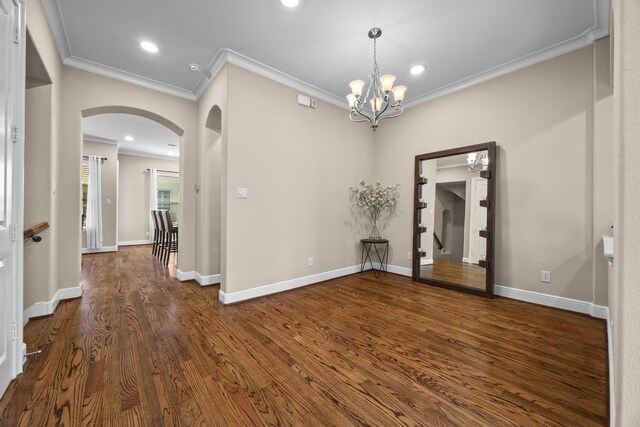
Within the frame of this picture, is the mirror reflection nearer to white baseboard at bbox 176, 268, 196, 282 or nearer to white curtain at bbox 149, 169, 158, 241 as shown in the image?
white baseboard at bbox 176, 268, 196, 282

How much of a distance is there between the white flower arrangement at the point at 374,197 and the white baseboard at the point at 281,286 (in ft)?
3.44

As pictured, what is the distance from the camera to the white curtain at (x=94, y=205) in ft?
19.7

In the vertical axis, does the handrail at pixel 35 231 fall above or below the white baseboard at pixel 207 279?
above

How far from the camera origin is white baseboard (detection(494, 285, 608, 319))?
2445 millimetres

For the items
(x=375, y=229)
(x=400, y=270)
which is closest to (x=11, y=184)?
(x=375, y=229)

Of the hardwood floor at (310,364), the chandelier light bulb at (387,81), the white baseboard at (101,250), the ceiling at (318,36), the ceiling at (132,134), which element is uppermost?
the ceiling at (318,36)

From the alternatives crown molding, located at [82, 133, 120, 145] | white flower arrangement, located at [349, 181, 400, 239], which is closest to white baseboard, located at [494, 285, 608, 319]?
white flower arrangement, located at [349, 181, 400, 239]

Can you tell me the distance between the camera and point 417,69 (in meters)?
3.12

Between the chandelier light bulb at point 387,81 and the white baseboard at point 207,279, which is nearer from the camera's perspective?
the chandelier light bulb at point 387,81

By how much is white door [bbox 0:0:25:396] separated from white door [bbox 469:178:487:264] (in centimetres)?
432

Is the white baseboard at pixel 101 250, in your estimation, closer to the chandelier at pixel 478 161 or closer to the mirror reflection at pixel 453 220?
the mirror reflection at pixel 453 220

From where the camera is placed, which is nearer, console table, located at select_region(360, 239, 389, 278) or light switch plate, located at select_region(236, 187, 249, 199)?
light switch plate, located at select_region(236, 187, 249, 199)

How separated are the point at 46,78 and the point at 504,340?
15.1ft

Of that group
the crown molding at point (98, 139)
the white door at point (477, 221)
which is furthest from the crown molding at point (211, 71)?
the crown molding at point (98, 139)
